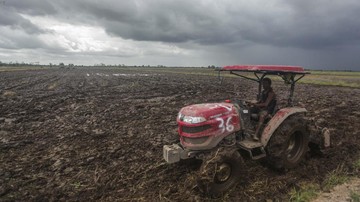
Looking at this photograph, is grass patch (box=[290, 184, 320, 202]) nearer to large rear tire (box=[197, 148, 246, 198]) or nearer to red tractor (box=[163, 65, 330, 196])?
red tractor (box=[163, 65, 330, 196])

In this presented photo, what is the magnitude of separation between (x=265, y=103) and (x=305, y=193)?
74.3 inches

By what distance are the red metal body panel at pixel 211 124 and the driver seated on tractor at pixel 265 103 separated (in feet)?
2.66

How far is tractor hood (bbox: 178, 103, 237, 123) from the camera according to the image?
5.04 meters

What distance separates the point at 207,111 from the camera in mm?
5117

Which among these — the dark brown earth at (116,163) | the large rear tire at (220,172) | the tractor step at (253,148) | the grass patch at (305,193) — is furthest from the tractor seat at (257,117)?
the grass patch at (305,193)

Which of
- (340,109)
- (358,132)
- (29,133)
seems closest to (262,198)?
(358,132)

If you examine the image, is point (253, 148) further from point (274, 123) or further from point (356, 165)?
point (356, 165)

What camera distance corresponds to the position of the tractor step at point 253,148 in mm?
5396

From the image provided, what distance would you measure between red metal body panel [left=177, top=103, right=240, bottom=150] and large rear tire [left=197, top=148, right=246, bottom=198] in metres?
0.25

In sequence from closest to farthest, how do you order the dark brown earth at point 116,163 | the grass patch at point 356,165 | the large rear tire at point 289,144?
1. the dark brown earth at point 116,163
2. the large rear tire at point 289,144
3. the grass patch at point 356,165

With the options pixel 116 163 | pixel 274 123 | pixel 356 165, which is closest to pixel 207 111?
pixel 274 123

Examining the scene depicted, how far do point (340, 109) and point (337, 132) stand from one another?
208 inches

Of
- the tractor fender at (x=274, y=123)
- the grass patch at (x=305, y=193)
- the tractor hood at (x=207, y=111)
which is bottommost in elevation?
the grass patch at (x=305, y=193)

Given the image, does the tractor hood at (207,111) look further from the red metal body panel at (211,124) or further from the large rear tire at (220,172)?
the large rear tire at (220,172)
